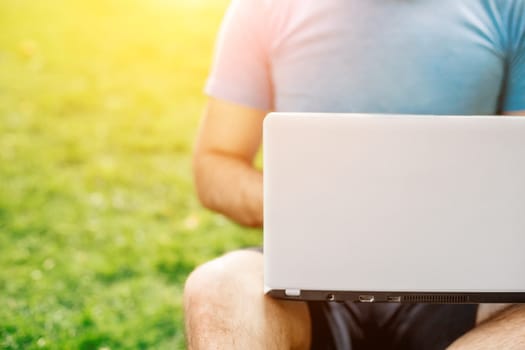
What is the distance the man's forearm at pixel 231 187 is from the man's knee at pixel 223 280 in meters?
0.18

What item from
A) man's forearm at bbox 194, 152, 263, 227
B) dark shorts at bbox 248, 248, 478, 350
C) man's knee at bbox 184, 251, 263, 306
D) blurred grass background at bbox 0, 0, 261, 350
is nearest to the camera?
man's knee at bbox 184, 251, 263, 306

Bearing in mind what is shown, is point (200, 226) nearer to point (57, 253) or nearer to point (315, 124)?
point (57, 253)

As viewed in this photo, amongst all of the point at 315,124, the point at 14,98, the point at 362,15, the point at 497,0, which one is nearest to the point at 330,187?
the point at 315,124

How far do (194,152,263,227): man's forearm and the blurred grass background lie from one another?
0.68m

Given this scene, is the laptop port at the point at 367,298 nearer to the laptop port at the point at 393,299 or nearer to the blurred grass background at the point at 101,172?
the laptop port at the point at 393,299

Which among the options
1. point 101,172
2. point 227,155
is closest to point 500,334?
point 227,155

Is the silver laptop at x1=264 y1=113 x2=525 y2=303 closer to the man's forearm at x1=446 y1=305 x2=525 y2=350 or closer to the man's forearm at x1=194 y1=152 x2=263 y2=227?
the man's forearm at x1=446 y1=305 x2=525 y2=350

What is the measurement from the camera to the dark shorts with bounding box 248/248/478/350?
4.58ft

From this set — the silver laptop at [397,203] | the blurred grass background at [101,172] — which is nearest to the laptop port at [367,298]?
the silver laptop at [397,203]

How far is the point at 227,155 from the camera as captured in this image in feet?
5.49

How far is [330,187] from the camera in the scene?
108cm

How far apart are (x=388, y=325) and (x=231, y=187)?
0.47 meters

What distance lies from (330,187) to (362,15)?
584 millimetres

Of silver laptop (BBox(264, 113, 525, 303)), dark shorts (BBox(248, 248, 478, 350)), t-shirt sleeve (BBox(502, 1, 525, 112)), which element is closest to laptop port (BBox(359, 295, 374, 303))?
silver laptop (BBox(264, 113, 525, 303))
